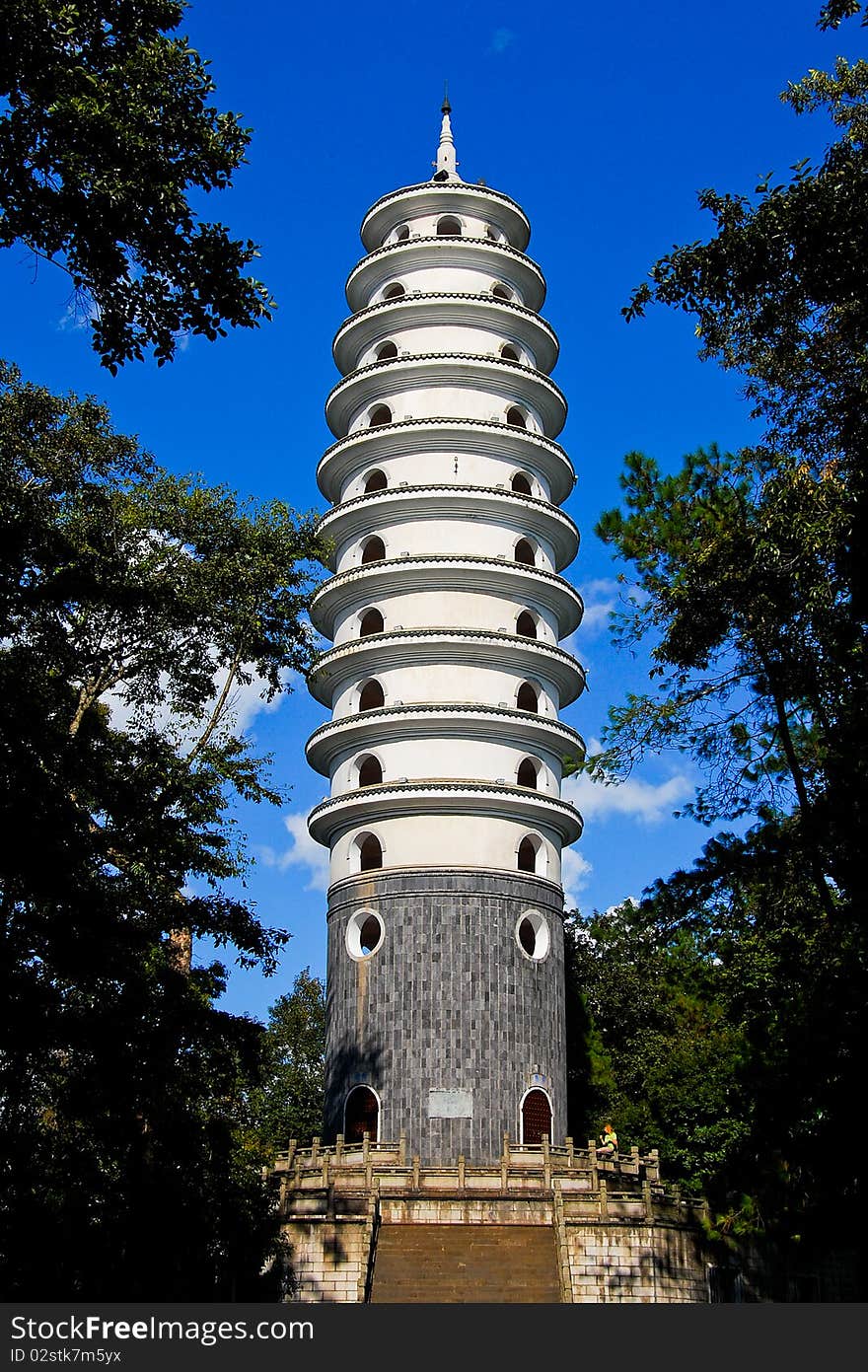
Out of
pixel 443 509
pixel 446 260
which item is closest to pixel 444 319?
pixel 446 260

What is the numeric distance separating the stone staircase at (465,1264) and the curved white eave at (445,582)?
12.6 m

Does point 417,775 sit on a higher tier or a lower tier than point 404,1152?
higher

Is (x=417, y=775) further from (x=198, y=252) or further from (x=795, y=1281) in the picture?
(x=198, y=252)

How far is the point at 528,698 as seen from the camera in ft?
87.6

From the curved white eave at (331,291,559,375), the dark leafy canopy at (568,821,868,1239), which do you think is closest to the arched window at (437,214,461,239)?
Answer: the curved white eave at (331,291,559,375)

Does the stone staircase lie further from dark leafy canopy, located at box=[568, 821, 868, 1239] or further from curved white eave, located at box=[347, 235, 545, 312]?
curved white eave, located at box=[347, 235, 545, 312]

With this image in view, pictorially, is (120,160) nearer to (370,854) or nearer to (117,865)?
(117,865)

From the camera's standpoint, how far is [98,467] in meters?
16.2

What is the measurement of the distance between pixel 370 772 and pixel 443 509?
19.0ft

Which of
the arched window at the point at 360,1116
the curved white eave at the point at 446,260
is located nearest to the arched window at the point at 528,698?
the arched window at the point at 360,1116

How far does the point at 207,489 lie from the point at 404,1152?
11.7 m

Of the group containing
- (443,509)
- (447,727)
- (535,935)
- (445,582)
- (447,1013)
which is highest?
(443,509)

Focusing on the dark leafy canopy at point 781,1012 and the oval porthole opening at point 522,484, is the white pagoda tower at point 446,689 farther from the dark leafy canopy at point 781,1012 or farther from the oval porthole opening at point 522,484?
the dark leafy canopy at point 781,1012
